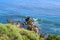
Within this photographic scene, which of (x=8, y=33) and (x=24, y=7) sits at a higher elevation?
(x=8, y=33)

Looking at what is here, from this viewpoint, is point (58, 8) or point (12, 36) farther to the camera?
point (58, 8)

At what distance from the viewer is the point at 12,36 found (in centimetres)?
1027

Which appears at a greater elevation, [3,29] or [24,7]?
[3,29]

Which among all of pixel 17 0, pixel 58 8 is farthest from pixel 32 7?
pixel 17 0

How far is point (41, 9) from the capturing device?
3109 cm

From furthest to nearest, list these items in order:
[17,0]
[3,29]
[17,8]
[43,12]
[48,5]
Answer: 1. [17,0]
2. [48,5]
3. [17,8]
4. [43,12]
5. [3,29]

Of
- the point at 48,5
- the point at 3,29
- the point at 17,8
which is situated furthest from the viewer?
the point at 48,5

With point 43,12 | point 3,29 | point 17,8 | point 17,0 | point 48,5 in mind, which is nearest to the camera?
point 3,29

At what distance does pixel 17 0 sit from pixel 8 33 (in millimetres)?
27538

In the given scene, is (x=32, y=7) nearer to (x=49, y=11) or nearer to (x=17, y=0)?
(x=49, y=11)

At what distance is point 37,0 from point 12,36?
27.9 meters

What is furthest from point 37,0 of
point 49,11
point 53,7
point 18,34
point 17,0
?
point 18,34

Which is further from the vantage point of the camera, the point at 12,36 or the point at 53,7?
the point at 53,7

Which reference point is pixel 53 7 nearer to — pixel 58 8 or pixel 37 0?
pixel 58 8
